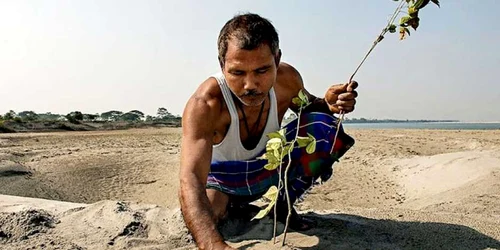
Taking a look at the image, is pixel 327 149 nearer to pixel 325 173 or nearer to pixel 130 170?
pixel 325 173

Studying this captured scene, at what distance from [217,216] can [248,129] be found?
0.51 meters

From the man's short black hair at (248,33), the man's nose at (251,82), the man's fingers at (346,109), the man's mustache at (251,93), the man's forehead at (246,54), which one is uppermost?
the man's short black hair at (248,33)

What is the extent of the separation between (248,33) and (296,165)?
0.92 meters

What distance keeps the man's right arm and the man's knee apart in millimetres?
464

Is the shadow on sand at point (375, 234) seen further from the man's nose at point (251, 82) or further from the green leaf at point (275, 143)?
the man's nose at point (251, 82)

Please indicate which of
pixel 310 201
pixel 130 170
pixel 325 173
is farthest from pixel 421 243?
pixel 130 170

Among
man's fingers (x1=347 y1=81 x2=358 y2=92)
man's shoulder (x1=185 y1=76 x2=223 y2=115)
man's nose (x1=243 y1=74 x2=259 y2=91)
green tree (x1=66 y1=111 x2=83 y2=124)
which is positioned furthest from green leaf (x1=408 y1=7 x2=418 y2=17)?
green tree (x1=66 y1=111 x2=83 y2=124)

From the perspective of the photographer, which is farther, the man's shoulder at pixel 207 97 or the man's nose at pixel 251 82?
the man's shoulder at pixel 207 97

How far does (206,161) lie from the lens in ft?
7.02

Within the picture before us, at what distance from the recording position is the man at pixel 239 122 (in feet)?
6.64

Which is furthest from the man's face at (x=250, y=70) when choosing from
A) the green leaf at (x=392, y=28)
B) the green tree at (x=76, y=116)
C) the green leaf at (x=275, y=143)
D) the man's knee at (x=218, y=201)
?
the green tree at (x=76, y=116)

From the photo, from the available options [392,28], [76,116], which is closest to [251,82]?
[392,28]

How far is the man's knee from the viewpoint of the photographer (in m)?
2.55

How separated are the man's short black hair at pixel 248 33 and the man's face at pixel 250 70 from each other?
26mm
